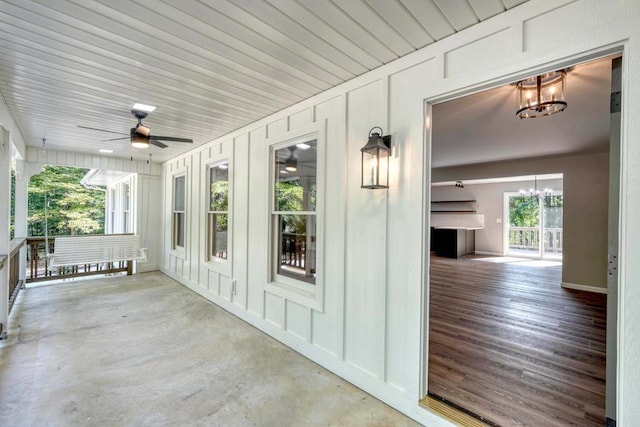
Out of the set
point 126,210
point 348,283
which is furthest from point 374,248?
point 126,210

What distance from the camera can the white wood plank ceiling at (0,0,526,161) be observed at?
5.53 ft

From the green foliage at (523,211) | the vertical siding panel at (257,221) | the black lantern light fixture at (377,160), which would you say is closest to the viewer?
the black lantern light fixture at (377,160)

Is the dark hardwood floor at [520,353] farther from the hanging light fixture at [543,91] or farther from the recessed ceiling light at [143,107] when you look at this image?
the recessed ceiling light at [143,107]

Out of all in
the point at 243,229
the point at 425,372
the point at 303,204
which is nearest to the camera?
the point at 425,372

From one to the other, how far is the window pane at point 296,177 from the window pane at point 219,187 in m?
1.37

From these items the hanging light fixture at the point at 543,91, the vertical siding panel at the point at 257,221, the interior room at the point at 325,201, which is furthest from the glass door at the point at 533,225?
the vertical siding panel at the point at 257,221

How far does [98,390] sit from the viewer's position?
2357 millimetres

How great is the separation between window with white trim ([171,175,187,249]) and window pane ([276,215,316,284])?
329cm

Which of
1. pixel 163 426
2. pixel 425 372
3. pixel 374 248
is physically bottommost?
pixel 163 426

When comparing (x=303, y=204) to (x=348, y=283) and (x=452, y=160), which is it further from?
(x=452, y=160)

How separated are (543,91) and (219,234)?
446cm

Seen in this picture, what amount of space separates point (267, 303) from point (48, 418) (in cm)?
195

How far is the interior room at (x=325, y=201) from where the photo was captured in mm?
1652

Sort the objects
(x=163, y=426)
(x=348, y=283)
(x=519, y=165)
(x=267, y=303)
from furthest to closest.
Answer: (x=519, y=165) < (x=267, y=303) < (x=348, y=283) < (x=163, y=426)
